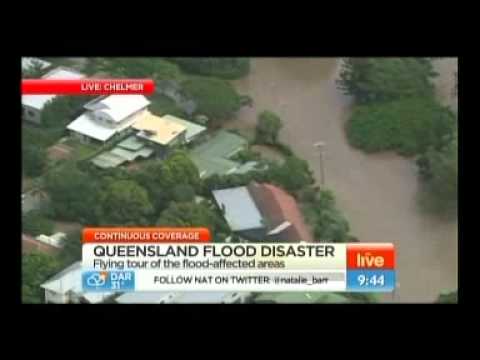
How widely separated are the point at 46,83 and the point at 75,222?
717mm

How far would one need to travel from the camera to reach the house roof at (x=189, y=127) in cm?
695

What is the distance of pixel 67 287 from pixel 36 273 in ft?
0.55

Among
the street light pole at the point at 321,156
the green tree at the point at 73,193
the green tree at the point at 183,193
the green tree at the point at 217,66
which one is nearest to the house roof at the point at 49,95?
the green tree at the point at 73,193

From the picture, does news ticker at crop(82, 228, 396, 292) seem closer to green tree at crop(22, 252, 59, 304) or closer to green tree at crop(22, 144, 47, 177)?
green tree at crop(22, 252, 59, 304)

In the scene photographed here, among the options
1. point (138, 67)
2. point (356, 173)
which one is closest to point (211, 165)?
point (138, 67)

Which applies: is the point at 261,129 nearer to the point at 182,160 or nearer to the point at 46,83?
the point at 182,160

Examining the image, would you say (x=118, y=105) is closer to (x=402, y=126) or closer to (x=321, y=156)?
(x=321, y=156)

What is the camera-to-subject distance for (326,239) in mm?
6656

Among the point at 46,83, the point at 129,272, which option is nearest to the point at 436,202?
the point at 129,272

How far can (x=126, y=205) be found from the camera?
264 inches

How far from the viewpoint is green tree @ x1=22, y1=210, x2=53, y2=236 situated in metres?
6.76

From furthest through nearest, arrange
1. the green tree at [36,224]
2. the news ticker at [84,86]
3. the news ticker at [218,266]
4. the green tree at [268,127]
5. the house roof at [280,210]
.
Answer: the green tree at [268,127], the news ticker at [84,86], the green tree at [36,224], the house roof at [280,210], the news ticker at [218,266]

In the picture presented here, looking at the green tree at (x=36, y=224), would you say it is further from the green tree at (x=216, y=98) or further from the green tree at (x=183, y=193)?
the green tree at (x=216, y=98)

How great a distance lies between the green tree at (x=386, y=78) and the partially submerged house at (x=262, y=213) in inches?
27.0
